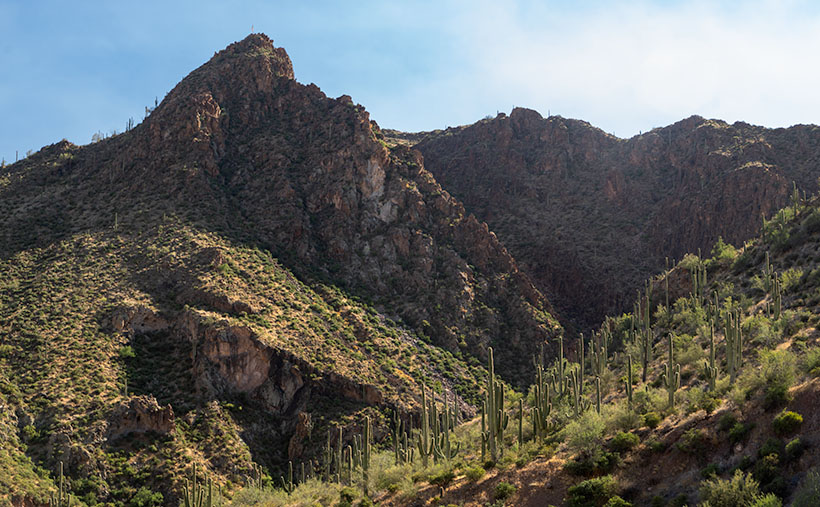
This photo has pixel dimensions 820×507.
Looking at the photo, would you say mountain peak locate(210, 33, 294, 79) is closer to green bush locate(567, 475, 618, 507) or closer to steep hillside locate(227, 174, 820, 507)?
steep hillside locate(227, 174, 820, 507)

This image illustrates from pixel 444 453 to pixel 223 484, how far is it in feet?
71.0

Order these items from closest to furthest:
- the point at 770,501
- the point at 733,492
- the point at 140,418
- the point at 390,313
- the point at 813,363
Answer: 1. the point at 770,501
2. the point at 733,492
3. the point at 813,363
4. the point at 140,418
5. the point at 390,313

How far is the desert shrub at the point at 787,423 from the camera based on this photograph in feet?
92.1

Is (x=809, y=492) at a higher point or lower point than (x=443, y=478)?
higher

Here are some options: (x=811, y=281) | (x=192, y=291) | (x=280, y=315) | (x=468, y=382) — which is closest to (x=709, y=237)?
(x=468, y=382)

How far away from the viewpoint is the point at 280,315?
2771 inches

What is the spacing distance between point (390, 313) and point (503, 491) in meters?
48.5

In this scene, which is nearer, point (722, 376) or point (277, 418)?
point (722, 376)

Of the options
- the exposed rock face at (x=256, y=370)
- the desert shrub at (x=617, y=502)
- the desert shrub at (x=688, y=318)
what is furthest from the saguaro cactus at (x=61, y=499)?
the desert shrub at (x=688, y=318)

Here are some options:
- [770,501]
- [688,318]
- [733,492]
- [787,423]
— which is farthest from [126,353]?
[770,501]

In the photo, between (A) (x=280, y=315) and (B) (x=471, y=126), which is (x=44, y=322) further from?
(B) (x=471, y=126)

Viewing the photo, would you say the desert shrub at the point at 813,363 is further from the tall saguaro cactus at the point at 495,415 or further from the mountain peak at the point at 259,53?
the mountain peak at the point at 259,53

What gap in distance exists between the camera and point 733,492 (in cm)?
2597

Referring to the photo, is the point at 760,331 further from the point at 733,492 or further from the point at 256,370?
the point at 256,370
